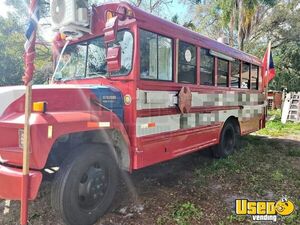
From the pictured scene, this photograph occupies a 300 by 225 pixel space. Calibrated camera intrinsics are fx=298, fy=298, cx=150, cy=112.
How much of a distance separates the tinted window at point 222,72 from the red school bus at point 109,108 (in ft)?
0.71

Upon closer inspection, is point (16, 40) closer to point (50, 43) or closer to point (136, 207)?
point (50, 43)

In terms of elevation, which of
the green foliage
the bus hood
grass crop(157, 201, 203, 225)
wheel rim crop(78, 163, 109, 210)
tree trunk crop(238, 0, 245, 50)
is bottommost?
grass crop(157, 201, 203, 225)

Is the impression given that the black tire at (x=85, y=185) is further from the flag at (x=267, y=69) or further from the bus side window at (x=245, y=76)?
the flag at (x=267, y=69)

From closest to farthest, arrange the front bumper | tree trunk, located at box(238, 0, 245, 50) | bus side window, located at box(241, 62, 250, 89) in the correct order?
the front bumper < bus side window, located at box(241, 62, 250, 89) < tree trunk, located at box(238, 0, 245, 50)

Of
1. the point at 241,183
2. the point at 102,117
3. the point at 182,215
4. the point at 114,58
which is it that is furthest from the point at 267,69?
the point at 102,117

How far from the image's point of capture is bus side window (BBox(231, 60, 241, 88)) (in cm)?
657

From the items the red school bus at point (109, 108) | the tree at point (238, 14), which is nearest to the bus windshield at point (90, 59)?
the red school bus at point (109, 108)

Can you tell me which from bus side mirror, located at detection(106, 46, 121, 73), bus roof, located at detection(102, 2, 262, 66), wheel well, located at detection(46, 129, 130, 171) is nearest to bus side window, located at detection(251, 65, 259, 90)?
bus roof, located at detection(102, 2, 262, 66)

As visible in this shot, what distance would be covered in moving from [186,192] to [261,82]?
497cm

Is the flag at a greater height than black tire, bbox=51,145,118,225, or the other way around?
the flag

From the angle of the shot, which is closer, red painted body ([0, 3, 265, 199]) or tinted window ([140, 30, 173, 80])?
red painted body ([0, 3, 265, 199])

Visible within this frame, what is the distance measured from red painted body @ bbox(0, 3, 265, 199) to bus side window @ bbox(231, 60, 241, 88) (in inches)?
37.7

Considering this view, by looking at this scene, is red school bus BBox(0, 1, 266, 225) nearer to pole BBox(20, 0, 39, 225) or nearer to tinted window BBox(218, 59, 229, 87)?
pole BBox(20, 0, 39, 225)

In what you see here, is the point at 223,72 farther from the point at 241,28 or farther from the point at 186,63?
the point at 241,28
